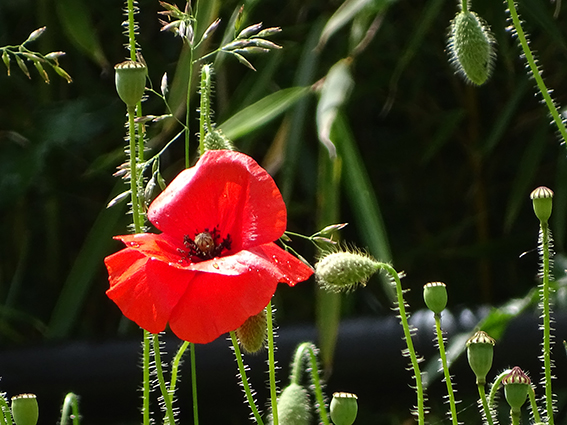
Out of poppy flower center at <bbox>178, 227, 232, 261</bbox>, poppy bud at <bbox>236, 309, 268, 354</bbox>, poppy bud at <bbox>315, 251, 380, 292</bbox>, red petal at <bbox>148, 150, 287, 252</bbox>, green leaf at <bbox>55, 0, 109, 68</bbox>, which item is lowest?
poppy bud at <bbox>236, 309, 268, 354</bbox>

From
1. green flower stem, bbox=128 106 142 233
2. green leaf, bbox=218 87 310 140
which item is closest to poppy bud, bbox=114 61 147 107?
green flower stem, bbox=128 106 142 233

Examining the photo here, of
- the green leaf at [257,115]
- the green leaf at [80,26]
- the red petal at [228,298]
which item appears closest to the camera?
the red petal at [228,298]

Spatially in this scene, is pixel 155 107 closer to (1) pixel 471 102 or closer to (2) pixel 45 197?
(2) pixel 45 197

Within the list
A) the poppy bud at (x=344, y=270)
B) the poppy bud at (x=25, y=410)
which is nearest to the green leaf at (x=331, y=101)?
the poppy bud at (x=344, y=270)

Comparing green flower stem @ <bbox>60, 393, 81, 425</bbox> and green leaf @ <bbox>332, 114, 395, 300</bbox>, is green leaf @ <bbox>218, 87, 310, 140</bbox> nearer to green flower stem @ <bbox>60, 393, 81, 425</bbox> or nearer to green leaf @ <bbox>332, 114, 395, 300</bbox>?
green leaf @ <bbox>332, 114, 395, 300</bbox>

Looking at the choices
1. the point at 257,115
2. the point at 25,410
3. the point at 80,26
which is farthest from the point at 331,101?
the point at 80,26

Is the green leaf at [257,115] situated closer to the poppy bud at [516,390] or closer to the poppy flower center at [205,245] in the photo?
the poppy flower center at [205,245]

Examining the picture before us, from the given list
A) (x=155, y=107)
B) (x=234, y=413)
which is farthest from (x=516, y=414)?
(x=155, y=107)

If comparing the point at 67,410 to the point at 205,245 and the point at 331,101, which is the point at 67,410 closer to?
the point at 205,245
